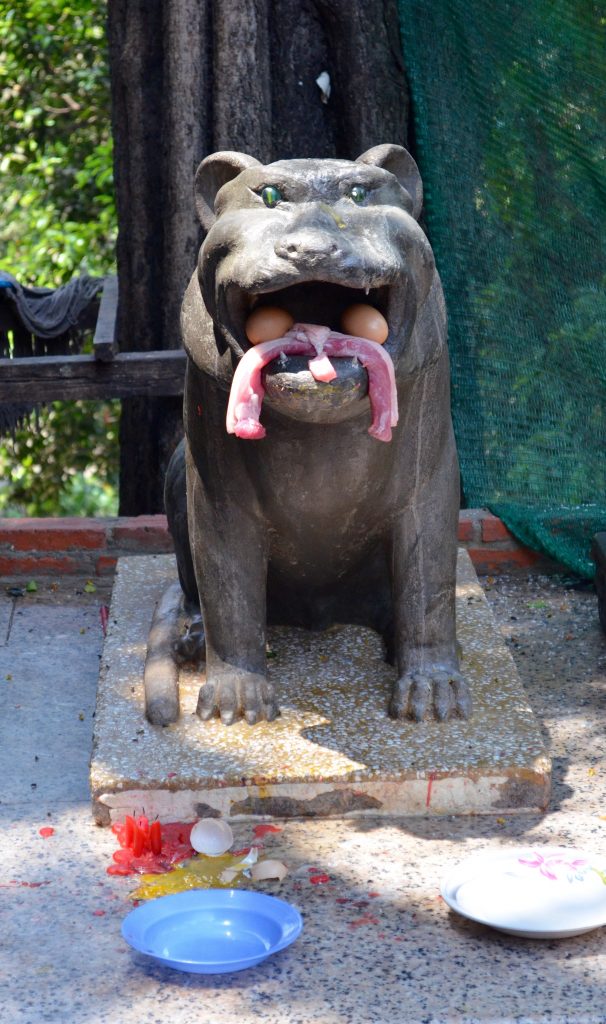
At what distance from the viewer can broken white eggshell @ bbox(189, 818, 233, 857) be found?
124 inches

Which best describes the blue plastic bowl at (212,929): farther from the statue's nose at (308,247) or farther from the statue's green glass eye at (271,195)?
the statue's green glass eye at (271,195)

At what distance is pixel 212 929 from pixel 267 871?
0.29m

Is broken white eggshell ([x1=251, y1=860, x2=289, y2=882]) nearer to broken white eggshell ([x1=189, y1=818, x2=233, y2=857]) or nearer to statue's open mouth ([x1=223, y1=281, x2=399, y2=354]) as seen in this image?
broken white eggshell ([x1=189, y1=818, x2=233, y2=857])

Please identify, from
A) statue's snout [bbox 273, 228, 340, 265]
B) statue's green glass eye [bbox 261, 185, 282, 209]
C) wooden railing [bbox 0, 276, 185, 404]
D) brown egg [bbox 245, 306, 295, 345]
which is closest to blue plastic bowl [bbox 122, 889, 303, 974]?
brown egg [bbox 245, 306, 295, 345]

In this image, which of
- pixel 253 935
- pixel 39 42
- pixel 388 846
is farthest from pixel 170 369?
pixel 39 42

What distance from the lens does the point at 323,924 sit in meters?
2.87

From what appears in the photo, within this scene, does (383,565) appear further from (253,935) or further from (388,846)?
(253,935)

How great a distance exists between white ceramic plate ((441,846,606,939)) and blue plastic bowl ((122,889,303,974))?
35cm

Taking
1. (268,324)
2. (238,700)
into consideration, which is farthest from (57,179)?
(268,324)

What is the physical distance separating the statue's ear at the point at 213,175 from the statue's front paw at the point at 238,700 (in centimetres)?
112

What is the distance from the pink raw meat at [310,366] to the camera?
9.77 feet

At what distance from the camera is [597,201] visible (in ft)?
16.8

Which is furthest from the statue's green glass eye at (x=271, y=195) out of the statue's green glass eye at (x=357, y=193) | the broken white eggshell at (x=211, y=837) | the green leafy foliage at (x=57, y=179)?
the green leafy foliage at (x=57, y=179)

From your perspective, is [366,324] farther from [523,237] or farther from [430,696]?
[523,237]
